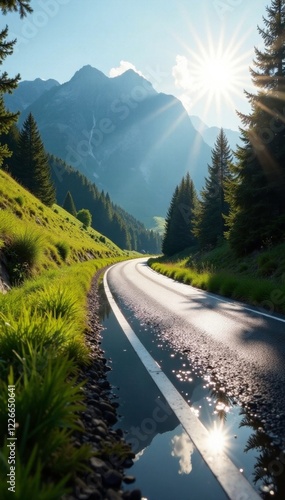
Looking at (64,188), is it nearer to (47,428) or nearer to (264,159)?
(264,159)

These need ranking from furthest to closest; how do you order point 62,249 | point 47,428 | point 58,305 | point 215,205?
point 215,205, point 62,249, point 58,305, point 47,428

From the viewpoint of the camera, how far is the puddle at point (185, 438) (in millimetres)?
2264

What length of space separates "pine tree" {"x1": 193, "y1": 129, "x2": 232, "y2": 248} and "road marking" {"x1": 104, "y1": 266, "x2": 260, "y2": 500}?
3203cm

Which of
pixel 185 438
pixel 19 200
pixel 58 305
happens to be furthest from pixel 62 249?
pixel 185 438

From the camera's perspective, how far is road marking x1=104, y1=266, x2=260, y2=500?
2174 mm

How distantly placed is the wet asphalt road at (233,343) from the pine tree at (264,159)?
366 inches

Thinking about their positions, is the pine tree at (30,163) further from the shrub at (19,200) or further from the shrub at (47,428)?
the shrub at (47,428)

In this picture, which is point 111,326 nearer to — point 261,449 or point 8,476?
point 261,449

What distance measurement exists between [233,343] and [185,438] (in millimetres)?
3128

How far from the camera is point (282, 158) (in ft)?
61.7

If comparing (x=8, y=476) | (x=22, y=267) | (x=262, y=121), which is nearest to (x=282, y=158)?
(x=262, y=121)

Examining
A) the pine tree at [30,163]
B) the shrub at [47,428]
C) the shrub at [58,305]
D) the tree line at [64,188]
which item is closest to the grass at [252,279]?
the shrub at [58,305]

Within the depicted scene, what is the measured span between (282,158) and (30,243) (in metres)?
14.4

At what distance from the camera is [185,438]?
2854 millimetres
